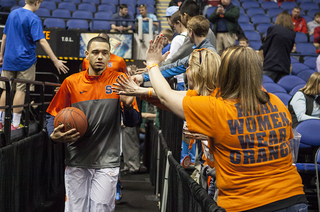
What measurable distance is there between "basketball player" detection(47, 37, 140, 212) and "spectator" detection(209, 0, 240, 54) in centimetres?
528

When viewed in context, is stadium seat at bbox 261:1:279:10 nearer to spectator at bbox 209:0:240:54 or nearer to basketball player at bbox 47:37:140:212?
spectator at bbox 209:0:240:54

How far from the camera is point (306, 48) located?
457 inches

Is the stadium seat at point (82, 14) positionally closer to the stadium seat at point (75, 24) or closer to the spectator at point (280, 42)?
the stadium seat at point (75, 24)

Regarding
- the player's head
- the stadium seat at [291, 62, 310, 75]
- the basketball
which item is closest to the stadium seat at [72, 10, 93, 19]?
the stadium seat at [291, 62, 310, 75]

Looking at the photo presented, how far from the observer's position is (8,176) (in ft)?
12.4

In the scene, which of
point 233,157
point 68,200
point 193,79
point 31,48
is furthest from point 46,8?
point 233,157

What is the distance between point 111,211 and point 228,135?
6.38 ft

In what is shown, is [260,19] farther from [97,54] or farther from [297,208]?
[297,208]

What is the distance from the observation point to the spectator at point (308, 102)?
487 cm

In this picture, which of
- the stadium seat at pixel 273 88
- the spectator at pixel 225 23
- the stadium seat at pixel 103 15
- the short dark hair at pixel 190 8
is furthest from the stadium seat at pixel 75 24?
the short dark hair at pixel 190 8

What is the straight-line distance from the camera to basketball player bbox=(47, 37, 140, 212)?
3.20 meters

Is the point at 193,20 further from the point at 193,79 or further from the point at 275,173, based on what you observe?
the point at 275,173

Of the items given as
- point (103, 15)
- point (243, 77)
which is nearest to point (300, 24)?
point (103, 15)

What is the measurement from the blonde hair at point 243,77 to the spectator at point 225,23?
6454mm
